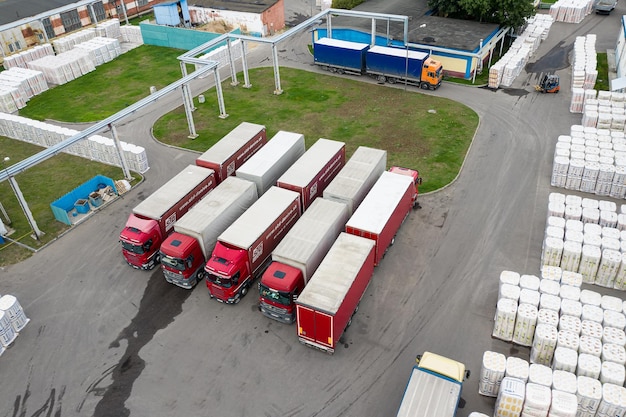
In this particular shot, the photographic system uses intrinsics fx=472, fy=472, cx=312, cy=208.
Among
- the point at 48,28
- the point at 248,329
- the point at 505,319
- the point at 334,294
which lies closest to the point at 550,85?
the point at 505,319

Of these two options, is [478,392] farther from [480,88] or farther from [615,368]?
[480,88]

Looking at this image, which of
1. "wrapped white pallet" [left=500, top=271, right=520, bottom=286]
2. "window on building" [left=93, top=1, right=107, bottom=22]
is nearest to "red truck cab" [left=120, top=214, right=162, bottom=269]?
"wrapped white pallet" [left=500, top=271, right=520, bottom=286]

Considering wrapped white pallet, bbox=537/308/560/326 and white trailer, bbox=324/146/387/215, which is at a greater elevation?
white trailer, bbox=324/146/387/215

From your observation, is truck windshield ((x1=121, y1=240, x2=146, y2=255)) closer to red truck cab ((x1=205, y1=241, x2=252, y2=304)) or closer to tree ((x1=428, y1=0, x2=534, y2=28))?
red truck cab ((x1=205, y1=241, x2=252, y2=304))

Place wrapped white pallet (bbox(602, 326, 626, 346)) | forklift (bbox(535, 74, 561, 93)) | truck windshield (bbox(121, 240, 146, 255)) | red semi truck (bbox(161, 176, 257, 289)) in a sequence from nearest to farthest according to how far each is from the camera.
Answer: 1. wrapped white pallet (bbox(602, 326, 626, 346))
2. red semi truck (bbox(161, 176, 257, 289))
3. truck windshield (bbox(121, 240, 146, 255))
4. forklift (bbox(535, 74, 561, 93))

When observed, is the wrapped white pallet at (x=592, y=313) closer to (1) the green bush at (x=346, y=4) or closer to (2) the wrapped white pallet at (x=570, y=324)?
(2) the wrapped white pallet at (x=570, y=324)

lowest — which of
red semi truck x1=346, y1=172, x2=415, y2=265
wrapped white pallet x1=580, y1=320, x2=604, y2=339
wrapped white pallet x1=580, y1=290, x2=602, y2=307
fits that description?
wrapped white pallet x1=580, y1=320, x2=604, y2=339

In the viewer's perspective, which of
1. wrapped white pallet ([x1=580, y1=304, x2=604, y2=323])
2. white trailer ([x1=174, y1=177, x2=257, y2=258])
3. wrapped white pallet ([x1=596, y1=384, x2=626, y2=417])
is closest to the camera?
wrapped white pallet ([x1=596, y1=384, x2=626, y2=417])

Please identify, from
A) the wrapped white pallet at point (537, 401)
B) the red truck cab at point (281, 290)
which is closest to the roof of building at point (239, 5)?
the red truck cab at point (281, 290)

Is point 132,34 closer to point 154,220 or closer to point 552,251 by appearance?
point 154,220
